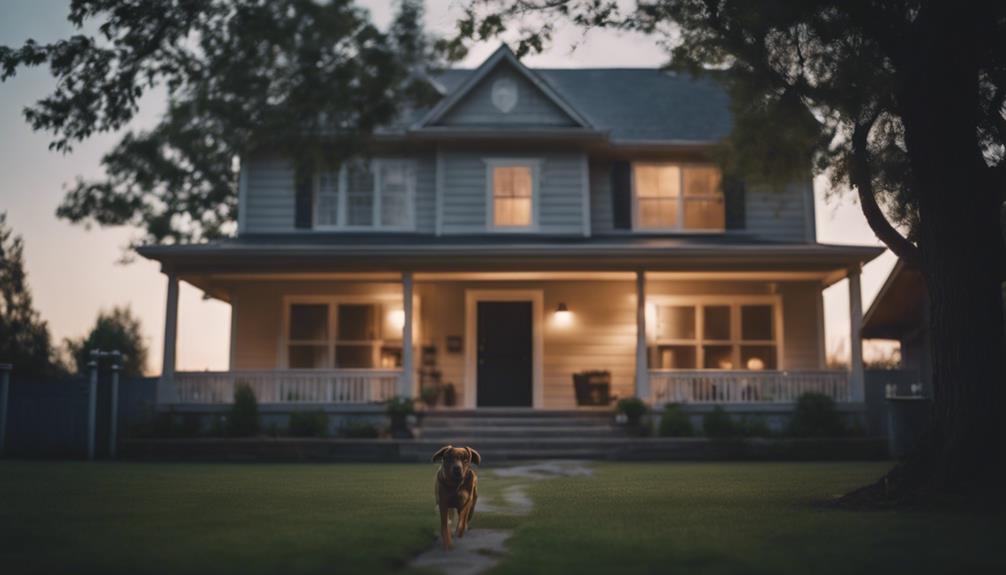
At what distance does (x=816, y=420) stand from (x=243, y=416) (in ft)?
32.1

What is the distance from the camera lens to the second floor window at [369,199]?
65.1 feet

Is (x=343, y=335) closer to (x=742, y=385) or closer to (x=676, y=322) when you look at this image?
(x=676, y=322)

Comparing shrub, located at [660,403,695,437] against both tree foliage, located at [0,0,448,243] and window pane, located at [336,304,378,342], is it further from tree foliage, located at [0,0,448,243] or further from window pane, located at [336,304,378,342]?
tree foliage, located at [0,0,448,243]

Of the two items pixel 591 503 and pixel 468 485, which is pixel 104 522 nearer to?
pixel 468 485

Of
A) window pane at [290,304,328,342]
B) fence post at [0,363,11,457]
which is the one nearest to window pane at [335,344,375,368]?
window pane at [290,304,328,342]

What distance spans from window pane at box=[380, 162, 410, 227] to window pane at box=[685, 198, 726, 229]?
18.9 feet

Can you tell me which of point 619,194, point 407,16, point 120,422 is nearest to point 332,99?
point 407,16

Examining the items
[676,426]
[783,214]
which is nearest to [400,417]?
[676,426]

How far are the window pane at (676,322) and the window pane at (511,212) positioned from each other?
3307 millimetres

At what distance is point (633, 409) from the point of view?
55.2 ft

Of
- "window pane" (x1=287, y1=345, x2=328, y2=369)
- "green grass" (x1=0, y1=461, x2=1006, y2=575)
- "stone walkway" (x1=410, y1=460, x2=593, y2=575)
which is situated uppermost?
"window pane" (x1=287, y1=345, x2=328, y2=369)

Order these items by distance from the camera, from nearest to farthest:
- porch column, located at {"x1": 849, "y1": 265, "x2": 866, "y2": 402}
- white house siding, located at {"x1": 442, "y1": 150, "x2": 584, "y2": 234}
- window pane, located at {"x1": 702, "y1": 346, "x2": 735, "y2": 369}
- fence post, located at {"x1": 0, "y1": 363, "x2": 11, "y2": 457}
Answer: fence post, located at {"x1": 0, "y1": 363, "x2": 11, "y2": 457} → porch column, located at {"x1": 849, "y1": 265, "x2": 866, "y2": 402} → white house siding, located at {"x1": 442, "y1": 150, "x2": 584, "y2": 234} → window pane, located at {"x1": 702, "y1": 346, "x2": 735, "y2": 369}

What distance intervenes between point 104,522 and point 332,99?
4.89m

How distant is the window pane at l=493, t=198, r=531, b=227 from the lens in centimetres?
1980
